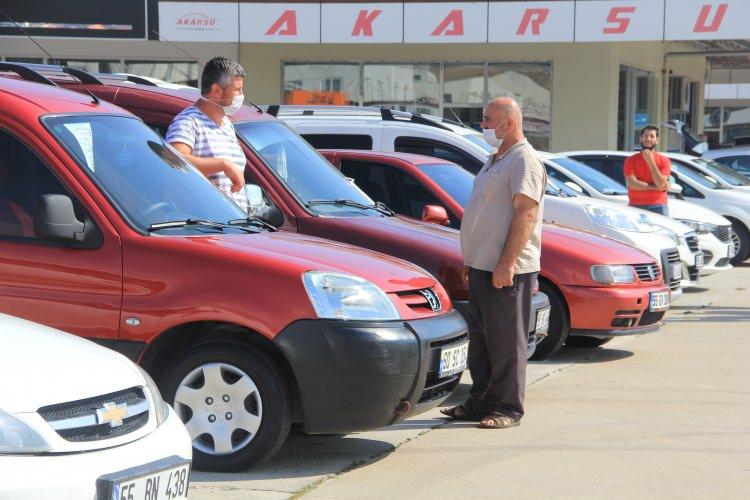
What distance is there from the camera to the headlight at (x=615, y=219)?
442 inches

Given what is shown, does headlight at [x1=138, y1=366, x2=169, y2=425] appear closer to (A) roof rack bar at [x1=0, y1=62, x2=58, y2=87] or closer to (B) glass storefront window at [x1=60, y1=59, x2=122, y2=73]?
(A) roof rack bar at [x1=0, y1=62, x2=58, y2=87]

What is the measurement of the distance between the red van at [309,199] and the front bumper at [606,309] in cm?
117

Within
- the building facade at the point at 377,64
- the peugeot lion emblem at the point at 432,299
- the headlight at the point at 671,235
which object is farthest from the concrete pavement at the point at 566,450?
the building facade at the point at 377,64

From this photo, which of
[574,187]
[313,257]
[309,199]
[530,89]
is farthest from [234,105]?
[530,89]

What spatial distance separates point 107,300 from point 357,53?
18.4m

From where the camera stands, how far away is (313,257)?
5.80 m

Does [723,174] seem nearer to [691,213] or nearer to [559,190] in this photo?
[691,213]

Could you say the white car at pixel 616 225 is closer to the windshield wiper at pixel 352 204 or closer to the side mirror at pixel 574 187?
the side mirror at pixel 574 187

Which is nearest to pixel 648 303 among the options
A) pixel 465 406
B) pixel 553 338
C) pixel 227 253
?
pixel 553 338

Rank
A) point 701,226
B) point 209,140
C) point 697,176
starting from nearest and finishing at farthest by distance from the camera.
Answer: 1. point 209,140
2. point 701,226
3. point 697,176

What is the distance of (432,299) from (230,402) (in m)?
1.15

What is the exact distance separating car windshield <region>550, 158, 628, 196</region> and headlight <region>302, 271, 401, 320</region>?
8385mm

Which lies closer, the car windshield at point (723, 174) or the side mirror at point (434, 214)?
the side mirror at point (434, 214)

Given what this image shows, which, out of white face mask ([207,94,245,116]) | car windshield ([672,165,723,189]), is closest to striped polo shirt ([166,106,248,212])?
white face mask ([207,94,245,116])
